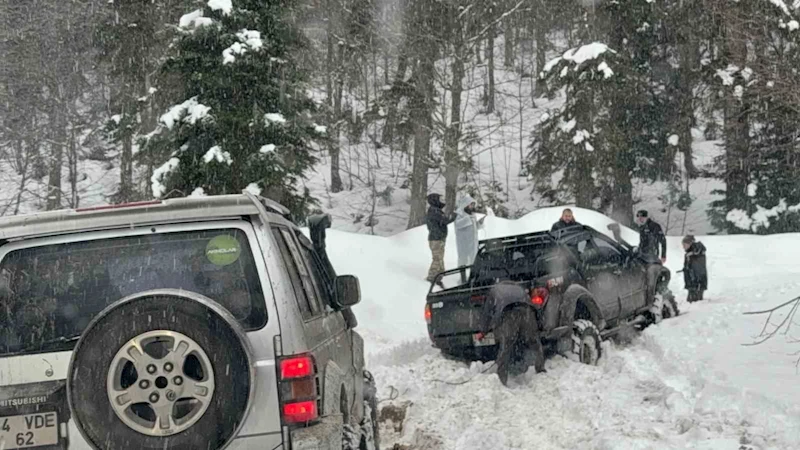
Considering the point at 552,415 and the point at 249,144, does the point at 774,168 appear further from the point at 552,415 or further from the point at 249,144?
the point at 552,415

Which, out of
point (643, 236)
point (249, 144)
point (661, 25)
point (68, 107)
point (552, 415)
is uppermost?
point (661, 25)

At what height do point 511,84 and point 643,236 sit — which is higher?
point 511,84

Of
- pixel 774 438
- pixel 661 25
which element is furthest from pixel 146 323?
pixel 661 25

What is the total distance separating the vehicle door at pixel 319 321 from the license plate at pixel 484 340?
4.26m

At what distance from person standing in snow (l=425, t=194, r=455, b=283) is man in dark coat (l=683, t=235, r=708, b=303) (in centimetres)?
458

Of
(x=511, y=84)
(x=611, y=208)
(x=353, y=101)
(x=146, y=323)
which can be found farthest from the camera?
(x=511, y=84)

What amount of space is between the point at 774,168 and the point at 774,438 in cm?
2472

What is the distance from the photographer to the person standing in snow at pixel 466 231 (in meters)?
16.4

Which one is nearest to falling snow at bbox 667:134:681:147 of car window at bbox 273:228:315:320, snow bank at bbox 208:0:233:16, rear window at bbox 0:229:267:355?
snow bank at bbox 208:0:233:16

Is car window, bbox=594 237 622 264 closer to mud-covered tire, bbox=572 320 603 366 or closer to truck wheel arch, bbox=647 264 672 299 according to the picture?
truck wheel arch, bbox=647 264 672 299

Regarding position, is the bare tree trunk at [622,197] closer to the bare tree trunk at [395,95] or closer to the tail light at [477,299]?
the bare tree trunk at [395,95]

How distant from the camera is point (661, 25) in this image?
3097 cm

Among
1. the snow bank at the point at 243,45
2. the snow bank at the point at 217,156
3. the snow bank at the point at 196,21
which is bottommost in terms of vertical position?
the snow bank at the point at 217,156

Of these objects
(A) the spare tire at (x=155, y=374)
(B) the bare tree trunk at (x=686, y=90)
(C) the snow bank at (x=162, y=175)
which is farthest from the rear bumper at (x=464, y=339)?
(B) the bare tree trunk at (x=686, y=90)
